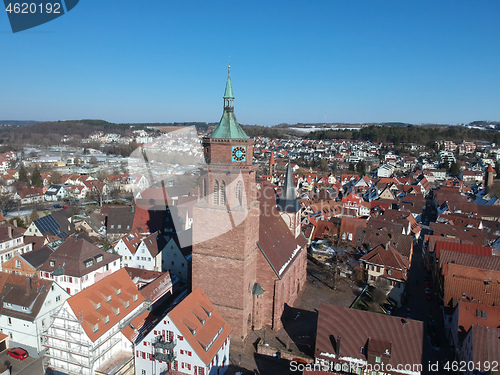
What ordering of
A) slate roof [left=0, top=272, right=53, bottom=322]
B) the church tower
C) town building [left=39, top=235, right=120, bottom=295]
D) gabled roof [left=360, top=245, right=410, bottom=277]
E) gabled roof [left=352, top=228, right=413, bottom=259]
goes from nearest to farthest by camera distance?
1. the church tower
2. slate roof [left=0, top=272, right=53, bottom=322]
3. town building [left=39, top=235, right=120, bottom=295]
4. gabled roof [left=360, top=245, right=410, bottom=277]
5. gabled roof [left=352, top=228, right=413, bottom=259]

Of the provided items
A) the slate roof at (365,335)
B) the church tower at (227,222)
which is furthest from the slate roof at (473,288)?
the church tower at (227,222)

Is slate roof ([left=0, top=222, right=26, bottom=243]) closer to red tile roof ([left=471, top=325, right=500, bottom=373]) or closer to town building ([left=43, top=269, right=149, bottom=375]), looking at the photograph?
town building ([left=43, top=269, right=149, bottom=375])

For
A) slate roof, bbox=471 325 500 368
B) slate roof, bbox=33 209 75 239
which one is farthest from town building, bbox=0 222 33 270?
slate roof, bbox=471 325 500 368

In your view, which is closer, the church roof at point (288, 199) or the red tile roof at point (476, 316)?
the red tile roof at point (476, 316)

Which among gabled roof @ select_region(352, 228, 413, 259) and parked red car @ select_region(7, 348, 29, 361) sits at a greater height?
gabled roof @ select_region(352, 228, 413, 259)

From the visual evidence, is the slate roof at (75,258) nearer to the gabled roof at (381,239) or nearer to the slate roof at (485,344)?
the gabled roof at (381,239)

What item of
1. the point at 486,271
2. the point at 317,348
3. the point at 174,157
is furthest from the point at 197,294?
the point at 174,157
